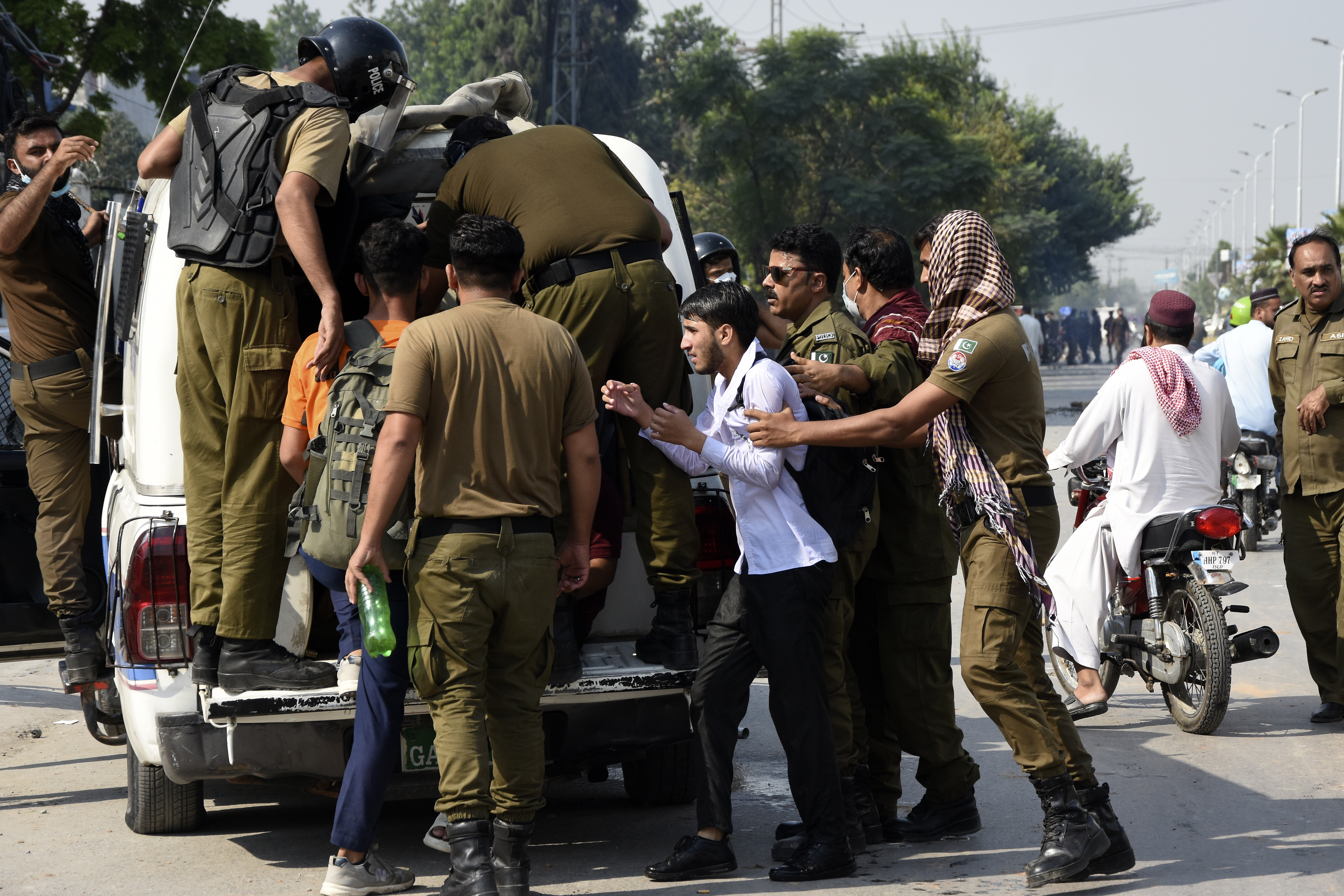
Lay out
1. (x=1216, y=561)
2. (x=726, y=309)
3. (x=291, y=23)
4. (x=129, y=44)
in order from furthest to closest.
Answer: (x=291, y=23), (x=129, y=44), (x=1216, y=561), (x=726, y=309)

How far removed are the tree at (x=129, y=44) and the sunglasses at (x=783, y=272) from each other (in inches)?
583

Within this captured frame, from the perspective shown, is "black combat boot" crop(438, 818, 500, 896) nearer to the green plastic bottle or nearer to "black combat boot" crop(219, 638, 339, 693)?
the green plastic bottle

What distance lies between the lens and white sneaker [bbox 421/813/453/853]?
4.50 meters

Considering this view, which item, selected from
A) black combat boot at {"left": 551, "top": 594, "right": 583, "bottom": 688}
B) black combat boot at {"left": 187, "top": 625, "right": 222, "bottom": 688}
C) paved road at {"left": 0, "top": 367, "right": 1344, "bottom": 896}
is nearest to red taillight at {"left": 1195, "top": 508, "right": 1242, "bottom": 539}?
paved road at {"left": 0, "top": 367, "right": 1344, "bottom": 896}

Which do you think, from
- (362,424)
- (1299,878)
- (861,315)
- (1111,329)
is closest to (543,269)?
(362,424)

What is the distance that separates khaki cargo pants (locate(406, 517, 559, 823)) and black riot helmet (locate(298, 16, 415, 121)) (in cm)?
187

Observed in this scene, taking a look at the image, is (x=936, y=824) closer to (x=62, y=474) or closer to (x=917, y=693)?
(x=917, y=693)

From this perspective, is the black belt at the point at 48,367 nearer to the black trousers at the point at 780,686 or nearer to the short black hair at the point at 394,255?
the short black hair at the point at 394,255

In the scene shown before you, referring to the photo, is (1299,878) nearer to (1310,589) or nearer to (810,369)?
Result: (810,369)

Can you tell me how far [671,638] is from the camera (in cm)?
468

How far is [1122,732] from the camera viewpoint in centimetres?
673

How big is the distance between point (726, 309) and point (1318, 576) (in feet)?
12.7

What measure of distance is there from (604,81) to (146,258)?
58.6m

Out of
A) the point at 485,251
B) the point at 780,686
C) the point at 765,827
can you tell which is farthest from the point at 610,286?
the point at 765,827
